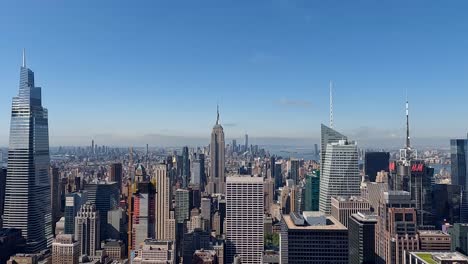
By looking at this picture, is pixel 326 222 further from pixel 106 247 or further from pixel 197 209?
pixel 197 209

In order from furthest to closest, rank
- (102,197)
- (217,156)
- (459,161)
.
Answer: (217,156) → (102,197) → (459,161)

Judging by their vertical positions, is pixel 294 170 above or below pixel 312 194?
above

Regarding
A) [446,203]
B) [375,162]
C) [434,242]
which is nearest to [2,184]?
[434,242]

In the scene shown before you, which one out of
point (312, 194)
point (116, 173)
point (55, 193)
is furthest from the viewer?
point (116, 173)

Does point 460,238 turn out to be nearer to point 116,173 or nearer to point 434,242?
point 434,242

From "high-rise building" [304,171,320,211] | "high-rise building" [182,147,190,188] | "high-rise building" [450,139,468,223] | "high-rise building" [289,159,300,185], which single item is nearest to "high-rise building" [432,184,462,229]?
"high-rise building" [450,139,468,223]

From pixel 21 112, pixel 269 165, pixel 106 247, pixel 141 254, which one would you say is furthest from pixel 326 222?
pixel 269 165

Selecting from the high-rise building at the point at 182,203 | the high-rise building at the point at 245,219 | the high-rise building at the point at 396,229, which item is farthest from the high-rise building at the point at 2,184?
the high-rise building at the point at 396,229

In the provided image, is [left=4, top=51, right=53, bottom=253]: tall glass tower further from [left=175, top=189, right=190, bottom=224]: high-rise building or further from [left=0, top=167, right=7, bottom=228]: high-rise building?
[left=175, top=189, right=190, bottom=224]: high-rise building
